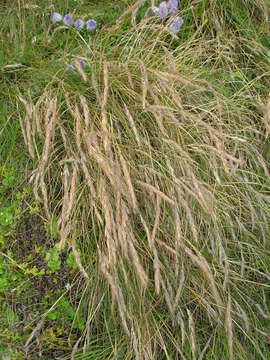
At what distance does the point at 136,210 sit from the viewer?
1.66m

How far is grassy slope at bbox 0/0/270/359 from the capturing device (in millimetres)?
1606

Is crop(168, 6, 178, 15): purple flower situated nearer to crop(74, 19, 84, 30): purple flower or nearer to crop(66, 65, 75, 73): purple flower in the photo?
crop(74, 19, 84, 30): purple flower

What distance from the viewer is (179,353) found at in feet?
5.70

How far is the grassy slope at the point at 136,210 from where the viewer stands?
5.27 feet

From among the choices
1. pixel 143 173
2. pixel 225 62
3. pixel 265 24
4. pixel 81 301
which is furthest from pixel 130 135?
pixel 265 24

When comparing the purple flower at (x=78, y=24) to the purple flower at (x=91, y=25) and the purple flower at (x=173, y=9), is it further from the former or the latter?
the purple flower at (x=173, y=9)

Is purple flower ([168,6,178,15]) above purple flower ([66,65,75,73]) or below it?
above

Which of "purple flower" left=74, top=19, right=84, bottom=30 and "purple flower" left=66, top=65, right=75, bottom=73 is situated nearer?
"purple flower" left=66, top=65, right=75, bottom=73

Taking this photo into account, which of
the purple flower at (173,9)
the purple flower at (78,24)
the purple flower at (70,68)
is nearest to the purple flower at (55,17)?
the purple flower at (78,24)

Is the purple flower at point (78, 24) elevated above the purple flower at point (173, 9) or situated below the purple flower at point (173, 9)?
below

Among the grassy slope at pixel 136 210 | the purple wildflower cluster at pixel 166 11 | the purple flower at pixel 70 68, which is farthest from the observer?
the purple wildflower cluster at pixel 166 11

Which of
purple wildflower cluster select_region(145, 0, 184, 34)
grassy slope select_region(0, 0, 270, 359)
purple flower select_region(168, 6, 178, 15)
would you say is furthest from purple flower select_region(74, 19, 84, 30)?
purple flower select_region(168, 6, 178, 15)

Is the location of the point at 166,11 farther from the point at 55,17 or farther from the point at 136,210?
the point at 136,210

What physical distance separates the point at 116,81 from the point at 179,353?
1.26m
